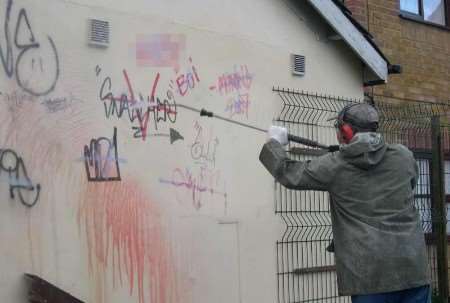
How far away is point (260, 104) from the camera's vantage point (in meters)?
6.16

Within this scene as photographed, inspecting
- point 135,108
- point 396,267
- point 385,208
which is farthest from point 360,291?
point 135,108

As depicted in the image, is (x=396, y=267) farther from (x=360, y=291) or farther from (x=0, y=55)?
(x=0, y=55)

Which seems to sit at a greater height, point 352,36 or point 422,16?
point 422,16

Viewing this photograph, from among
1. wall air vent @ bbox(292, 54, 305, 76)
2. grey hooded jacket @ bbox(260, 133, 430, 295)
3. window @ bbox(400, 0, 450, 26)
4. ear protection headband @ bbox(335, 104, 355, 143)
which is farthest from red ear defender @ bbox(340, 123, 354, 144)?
window @ bbox(400, 0, 450, 26)

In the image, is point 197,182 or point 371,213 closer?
point 371,213

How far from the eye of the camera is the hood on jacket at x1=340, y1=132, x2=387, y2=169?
397 centimetres

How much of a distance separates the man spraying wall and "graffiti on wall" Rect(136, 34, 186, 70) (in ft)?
5.37

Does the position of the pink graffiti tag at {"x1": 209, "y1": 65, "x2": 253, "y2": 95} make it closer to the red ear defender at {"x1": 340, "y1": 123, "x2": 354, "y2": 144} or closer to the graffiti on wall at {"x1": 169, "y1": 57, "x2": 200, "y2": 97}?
the graffiti on wall at {"x1": 169, "y1": 57, "x2": 200, "y2": 97}

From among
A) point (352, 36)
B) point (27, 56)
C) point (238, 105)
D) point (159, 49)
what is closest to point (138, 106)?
point (159, 49)

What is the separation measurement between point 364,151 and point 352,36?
9.71ft

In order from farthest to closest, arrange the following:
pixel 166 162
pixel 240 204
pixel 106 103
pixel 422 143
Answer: pixel 422 143 → pixel 240 204 → pixel 166 162 → pixel 106 103

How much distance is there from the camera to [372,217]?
3975 millimetres

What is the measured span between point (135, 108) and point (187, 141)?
57cm

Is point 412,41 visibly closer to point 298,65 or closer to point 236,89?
point 298,65
